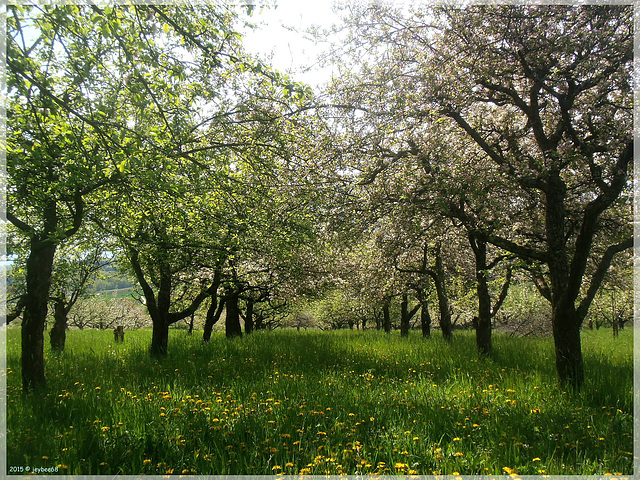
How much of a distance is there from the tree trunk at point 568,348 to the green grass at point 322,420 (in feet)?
0.84

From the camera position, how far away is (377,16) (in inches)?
311

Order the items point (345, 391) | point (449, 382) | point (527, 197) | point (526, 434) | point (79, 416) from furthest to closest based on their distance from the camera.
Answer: point (527, 197)
point (449, 382)
point (345, 391)
point (79, 416)
point (526, 434)

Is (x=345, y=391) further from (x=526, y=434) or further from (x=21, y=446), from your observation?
(x=21, y=446)

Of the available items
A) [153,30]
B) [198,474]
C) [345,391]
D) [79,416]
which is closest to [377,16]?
[153,30]

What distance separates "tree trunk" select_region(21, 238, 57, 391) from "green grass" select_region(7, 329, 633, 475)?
41 centimetres

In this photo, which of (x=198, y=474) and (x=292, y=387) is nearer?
(x=198, y=474)

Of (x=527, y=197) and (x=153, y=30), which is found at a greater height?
(x=153, y=30)

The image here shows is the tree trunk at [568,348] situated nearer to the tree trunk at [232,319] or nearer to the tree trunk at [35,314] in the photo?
the tree trunk at [35,314]

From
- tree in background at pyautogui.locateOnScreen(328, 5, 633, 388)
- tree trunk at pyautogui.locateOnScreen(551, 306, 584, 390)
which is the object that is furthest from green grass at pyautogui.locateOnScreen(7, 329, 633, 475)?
tree in background at pyautogui.locateOnScreen(328, 5, 633, 388)

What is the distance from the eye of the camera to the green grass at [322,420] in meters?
4.12

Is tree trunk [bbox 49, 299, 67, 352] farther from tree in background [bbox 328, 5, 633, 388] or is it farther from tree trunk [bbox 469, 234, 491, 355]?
tree trunk [bbox 469, 234, 491, 355]

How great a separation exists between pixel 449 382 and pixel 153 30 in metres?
8.10

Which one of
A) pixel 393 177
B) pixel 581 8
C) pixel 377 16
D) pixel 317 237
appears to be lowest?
pixel 317 237

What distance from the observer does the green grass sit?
13.5ft
